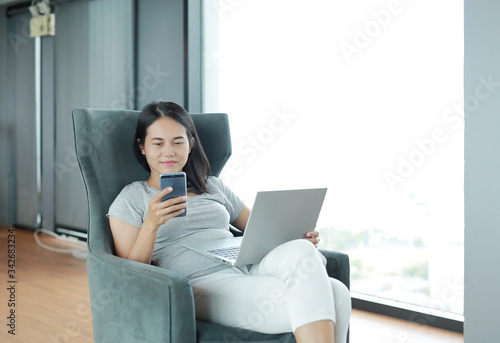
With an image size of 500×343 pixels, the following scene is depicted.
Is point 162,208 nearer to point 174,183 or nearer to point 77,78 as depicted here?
point 174,183

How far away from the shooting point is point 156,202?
150 cm

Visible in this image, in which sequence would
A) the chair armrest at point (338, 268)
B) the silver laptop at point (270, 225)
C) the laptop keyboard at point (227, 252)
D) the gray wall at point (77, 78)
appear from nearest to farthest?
1. the silver laptop at point (270, 225)
2. the laptop keyboard at point (227, 252)
3. the chair armrest at point (338, 268)
4. the gray wall at point (77, 78)

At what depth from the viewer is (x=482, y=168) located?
1.98m

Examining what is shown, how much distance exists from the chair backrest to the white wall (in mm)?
1243

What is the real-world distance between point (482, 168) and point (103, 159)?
1.39 m

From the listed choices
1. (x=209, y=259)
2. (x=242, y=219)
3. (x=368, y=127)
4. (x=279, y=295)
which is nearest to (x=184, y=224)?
(x=209, y=259)

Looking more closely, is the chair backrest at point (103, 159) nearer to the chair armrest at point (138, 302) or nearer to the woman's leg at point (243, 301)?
the chair armrest at point (138, 302)

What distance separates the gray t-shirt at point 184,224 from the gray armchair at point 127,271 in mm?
99

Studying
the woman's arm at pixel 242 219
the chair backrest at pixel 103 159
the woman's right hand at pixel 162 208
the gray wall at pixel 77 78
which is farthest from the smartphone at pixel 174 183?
the gray wall at pixel 77 78

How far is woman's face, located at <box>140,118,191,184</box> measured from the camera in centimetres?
175

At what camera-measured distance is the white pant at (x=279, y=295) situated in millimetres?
1363

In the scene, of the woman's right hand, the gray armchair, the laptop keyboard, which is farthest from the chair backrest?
the laptop keyboard

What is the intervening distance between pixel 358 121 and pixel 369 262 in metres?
0.73

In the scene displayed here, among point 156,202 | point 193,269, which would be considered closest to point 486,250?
point 193,269
